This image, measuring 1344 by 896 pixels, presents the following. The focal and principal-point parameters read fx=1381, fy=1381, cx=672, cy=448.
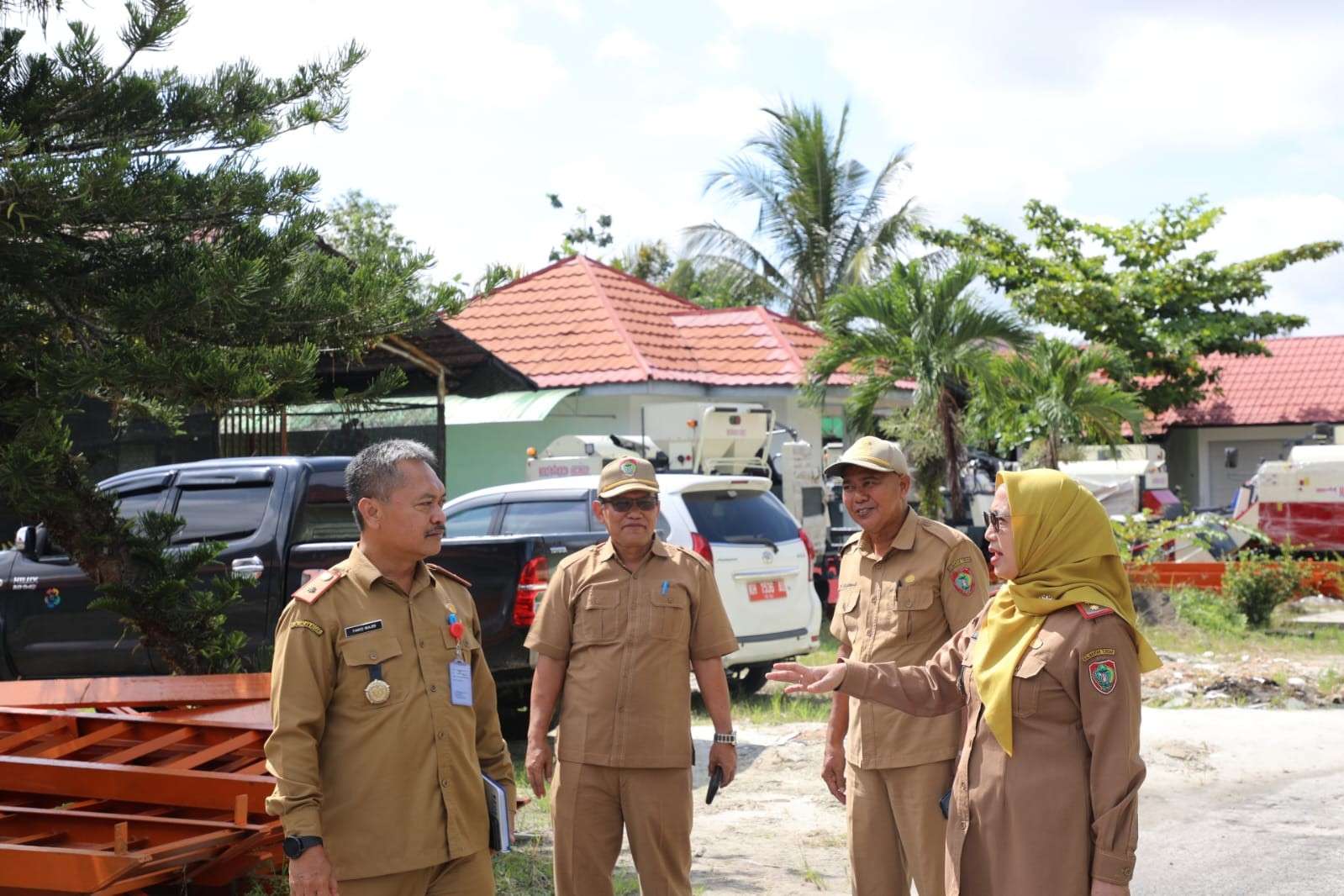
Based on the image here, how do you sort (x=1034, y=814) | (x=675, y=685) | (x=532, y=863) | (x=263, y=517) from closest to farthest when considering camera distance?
1. (x=1034, y=814)
2. (x=675, y=685)
3. (x=532, y=863)
4. (x=263, y=517)

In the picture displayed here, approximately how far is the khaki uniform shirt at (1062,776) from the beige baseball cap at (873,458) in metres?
1.46

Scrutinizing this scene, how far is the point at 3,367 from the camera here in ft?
17.6

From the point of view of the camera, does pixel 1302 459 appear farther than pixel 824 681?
Yes

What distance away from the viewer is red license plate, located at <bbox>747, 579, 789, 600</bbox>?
973 centimetres

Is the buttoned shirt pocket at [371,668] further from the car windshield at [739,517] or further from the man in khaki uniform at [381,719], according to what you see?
the car windshield at [739,517]

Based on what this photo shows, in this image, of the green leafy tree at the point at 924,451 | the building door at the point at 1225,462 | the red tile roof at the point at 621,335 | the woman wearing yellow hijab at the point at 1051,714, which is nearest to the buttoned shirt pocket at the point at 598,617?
the woman wearing yellow hijab at the point at 1051,714

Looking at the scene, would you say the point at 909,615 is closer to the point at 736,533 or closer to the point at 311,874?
the point at 311,874

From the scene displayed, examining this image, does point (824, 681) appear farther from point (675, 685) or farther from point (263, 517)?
point (263, 517)

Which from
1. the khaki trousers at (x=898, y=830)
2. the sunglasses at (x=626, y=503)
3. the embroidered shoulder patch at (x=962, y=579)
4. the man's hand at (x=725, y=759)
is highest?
the sunglasses at (x=626, y=503)

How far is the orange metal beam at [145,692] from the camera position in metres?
5.33

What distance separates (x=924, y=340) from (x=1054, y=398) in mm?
2340

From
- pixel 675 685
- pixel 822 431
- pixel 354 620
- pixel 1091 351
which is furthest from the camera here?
pixel 822 431

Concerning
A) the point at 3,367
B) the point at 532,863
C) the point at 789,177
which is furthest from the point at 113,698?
the point at 789,177

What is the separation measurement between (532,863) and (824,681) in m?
2.89
